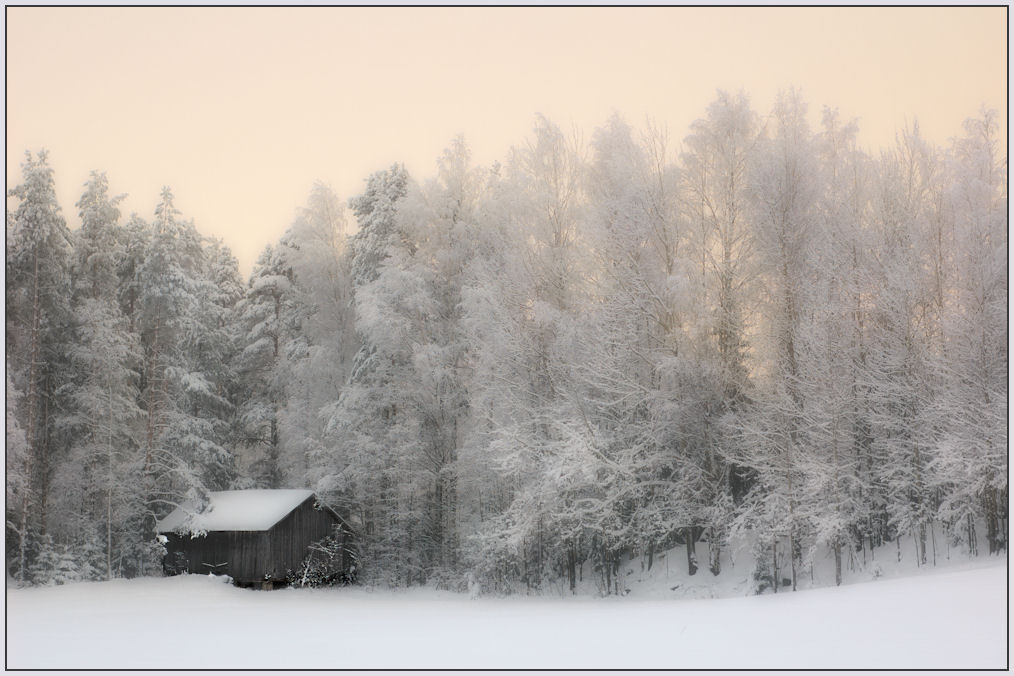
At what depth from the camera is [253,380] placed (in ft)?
96.7

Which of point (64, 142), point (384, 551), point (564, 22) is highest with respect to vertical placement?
point (564, 22)

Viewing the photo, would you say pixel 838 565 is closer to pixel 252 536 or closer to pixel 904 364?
pixel 904 364

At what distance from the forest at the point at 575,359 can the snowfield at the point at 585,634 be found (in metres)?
2.50

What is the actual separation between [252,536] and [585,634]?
13.3m

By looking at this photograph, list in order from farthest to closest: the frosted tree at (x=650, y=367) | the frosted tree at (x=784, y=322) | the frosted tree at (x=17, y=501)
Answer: the frosted tree at (x=17, y=501) < the frosted tree at (x=650, y=367) < the frosted tree at (x=784, y=322)

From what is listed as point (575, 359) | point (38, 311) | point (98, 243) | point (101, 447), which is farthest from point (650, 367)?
point (98, 243)

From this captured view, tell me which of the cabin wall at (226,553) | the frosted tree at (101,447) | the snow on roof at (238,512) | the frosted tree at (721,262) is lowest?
the cabin wall at (226,553)

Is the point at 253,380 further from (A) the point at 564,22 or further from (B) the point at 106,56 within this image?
(A) the point at 564,22

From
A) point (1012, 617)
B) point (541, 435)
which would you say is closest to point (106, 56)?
point (541, 435)

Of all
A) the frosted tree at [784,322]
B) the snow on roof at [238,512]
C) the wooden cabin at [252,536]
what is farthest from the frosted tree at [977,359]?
the snow on roof at [238,512]

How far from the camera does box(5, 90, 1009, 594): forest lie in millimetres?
16797

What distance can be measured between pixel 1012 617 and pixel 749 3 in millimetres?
9191

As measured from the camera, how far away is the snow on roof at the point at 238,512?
2327 centimetres

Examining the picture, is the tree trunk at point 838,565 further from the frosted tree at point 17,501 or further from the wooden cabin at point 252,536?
the frosted tree at point 17,501
